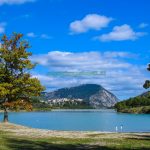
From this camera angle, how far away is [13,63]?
65.2 metres

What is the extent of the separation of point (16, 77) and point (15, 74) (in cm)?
60

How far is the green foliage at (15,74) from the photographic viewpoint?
64500 millimetres

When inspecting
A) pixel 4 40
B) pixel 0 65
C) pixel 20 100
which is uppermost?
pixel 4 40

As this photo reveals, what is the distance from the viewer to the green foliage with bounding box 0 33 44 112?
64.5 metres

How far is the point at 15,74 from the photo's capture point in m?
66.5

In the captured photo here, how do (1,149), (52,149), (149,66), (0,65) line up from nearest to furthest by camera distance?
(1,149)
(52,149)
(149,66)
(0,65)

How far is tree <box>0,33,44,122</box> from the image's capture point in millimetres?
64562

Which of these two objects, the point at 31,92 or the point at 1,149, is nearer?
the point at 1,149

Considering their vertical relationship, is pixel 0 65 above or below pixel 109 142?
above

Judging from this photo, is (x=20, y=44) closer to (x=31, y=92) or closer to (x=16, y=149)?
(x=31, y=92)

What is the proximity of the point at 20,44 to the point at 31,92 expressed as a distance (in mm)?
7722

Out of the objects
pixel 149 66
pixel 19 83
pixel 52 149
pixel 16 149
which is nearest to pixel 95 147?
pixel 52 149

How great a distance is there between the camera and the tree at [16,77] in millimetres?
64562

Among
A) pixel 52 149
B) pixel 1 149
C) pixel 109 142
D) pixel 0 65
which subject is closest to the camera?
pixel 1 149
